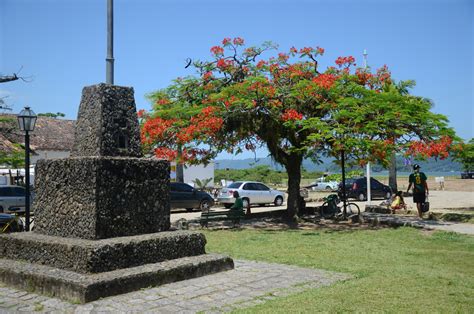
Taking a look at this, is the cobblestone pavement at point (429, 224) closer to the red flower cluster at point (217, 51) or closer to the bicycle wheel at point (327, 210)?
the bicycle wheel at point (327, 210)

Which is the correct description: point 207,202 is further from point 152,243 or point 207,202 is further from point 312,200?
point 152,243

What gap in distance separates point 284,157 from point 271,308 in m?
12.3

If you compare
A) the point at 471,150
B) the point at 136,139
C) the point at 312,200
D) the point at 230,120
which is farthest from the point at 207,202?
the point at 136,139

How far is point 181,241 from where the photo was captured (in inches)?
278

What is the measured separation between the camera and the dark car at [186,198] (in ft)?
76.7

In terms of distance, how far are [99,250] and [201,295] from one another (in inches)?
54.3

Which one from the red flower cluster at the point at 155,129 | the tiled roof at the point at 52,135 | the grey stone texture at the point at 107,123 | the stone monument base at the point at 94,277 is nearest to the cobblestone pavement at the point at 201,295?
the stone monument base at the point at 94,277

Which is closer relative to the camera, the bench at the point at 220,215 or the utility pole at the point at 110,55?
the utility pole at the point at 110,55

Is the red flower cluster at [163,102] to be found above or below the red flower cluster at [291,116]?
above

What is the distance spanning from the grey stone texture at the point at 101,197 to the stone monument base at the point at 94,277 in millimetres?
610

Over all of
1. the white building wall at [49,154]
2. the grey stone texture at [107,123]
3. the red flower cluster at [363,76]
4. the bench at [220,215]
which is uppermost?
the red flower cluster at [363,76]

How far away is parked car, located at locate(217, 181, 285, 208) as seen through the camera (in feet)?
82.6

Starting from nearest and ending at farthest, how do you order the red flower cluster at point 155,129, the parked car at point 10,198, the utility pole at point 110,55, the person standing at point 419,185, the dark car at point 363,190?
the utility pole at point 110,55 < the red flower cluster at point 155,129 < the person standing at point 419,185 < the parked car at point 10,198 < the dark car at point 363,190

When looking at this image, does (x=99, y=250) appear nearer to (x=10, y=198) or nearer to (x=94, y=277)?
(x=94, y=277)
